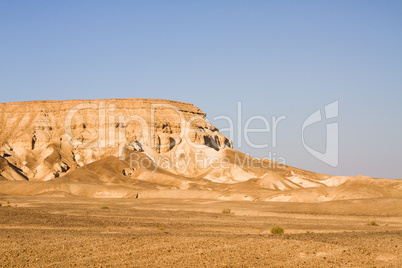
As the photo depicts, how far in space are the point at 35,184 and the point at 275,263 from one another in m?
59.1

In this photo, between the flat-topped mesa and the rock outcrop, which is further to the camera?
the flat-topped mesa

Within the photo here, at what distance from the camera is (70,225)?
23.8 metres

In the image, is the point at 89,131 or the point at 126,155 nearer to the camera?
the point at 126,155

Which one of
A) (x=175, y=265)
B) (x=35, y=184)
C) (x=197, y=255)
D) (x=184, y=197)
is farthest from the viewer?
(x=35, y=184)

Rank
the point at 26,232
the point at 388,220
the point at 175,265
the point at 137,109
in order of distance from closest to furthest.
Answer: the point at 175,265, the point at 26,232, the point at 388,220, the point at 137,109

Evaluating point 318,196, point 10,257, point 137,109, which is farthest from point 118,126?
point 10,257

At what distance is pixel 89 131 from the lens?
332ft

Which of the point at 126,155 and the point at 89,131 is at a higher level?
the point at 89,131

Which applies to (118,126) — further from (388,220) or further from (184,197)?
(388,220)

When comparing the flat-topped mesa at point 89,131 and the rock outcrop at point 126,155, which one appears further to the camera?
the flat-topped mesa at point 89,131

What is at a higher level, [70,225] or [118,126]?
[118,126]

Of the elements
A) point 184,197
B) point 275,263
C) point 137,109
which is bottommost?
point 184,197

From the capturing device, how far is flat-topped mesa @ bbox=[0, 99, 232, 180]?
93.2 m

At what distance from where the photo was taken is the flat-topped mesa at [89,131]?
93.2 meters
